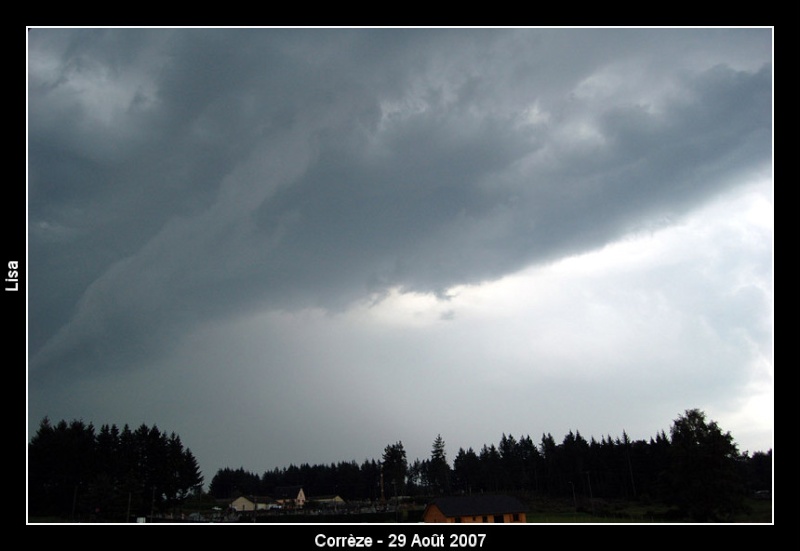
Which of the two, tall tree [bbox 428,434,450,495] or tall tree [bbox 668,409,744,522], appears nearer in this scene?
tall tree [bbox 668,409,744,522]

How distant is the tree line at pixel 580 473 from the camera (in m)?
60.2

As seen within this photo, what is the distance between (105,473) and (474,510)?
54562 mm

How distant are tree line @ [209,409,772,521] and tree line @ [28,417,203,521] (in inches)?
1466

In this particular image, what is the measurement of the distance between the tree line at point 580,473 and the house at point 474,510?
1768 cm

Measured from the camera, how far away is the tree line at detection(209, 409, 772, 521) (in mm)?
60156

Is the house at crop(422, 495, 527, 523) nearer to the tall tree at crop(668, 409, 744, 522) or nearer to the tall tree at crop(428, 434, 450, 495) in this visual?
the tall tree at crop(668, 409, 744, 522)

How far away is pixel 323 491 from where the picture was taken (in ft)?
502

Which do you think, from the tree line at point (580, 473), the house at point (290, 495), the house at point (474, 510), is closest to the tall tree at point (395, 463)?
the tree line at point (580, 473)

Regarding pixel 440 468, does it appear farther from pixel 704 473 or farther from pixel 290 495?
pixel 704 473

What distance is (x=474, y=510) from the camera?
6288 cm

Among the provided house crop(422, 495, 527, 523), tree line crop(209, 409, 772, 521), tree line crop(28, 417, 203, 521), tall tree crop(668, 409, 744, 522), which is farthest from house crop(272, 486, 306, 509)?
tall tree crop(668, 409, 744, 522)
